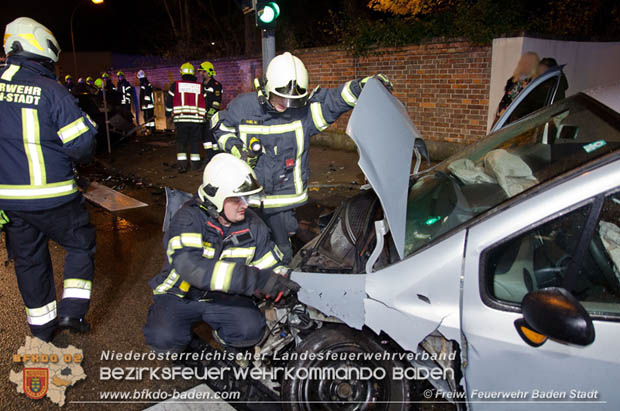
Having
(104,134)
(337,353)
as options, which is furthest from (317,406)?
(104,134)

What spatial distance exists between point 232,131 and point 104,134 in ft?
33.1

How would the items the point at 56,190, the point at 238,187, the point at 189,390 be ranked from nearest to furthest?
the point at 238,187
the point at 189,390
the point at 56,190

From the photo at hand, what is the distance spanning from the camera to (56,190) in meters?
2.97

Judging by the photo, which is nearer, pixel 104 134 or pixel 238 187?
pixel 238 187

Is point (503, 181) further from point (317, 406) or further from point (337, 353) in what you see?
point (317, 406)

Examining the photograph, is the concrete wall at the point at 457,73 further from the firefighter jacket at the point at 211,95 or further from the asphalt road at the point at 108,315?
the asphalt road at the point at 108,315

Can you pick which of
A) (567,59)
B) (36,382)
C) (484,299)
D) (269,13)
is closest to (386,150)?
(484,299)

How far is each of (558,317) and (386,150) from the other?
3.36ft

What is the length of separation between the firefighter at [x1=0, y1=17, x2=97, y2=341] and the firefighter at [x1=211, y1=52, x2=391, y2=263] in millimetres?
1081

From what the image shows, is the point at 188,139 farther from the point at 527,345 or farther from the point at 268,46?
the point at 527,345

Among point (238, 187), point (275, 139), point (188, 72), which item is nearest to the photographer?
point (238, 187)

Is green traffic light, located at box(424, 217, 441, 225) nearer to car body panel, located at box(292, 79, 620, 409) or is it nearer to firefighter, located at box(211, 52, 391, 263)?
car body panel, located at box(292, 79, 620, 409)

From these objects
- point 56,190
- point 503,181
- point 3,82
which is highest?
point 3,82

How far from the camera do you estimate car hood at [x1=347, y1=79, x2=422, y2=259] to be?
1971mm
